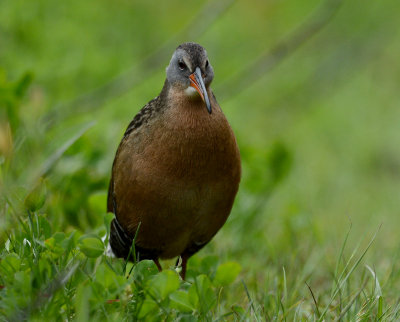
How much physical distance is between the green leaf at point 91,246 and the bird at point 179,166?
0.29 metres

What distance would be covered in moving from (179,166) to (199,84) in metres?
0.42

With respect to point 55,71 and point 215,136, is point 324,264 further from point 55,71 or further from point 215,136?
point 55,71

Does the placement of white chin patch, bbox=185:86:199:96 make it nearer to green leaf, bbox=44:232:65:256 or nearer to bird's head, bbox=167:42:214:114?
bird's head, bbox=167:42:214:114

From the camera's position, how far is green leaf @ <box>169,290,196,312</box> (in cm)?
275

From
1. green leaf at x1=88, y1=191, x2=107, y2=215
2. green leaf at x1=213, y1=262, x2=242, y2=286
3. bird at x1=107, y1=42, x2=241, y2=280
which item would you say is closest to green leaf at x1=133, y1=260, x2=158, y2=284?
bird at x1=107, y1=42, x2=241, y2=280

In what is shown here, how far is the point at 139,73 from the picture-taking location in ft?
23.0

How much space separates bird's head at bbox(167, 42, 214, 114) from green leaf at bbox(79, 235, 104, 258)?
2.97 feet

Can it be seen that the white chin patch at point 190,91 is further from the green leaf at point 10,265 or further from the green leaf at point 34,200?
the green leaf at point 10,265

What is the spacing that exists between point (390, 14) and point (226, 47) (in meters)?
2.69

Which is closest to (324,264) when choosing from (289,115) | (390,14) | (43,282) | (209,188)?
(209,188)

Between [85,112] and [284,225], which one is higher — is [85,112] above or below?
above

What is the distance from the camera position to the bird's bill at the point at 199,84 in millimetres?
3314

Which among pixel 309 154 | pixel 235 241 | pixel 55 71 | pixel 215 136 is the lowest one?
pixel 309 154

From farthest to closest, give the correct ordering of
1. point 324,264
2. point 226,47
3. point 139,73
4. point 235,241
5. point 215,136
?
point 226,47
point 139,73
point 235,241
point 324,264
point 215,136
